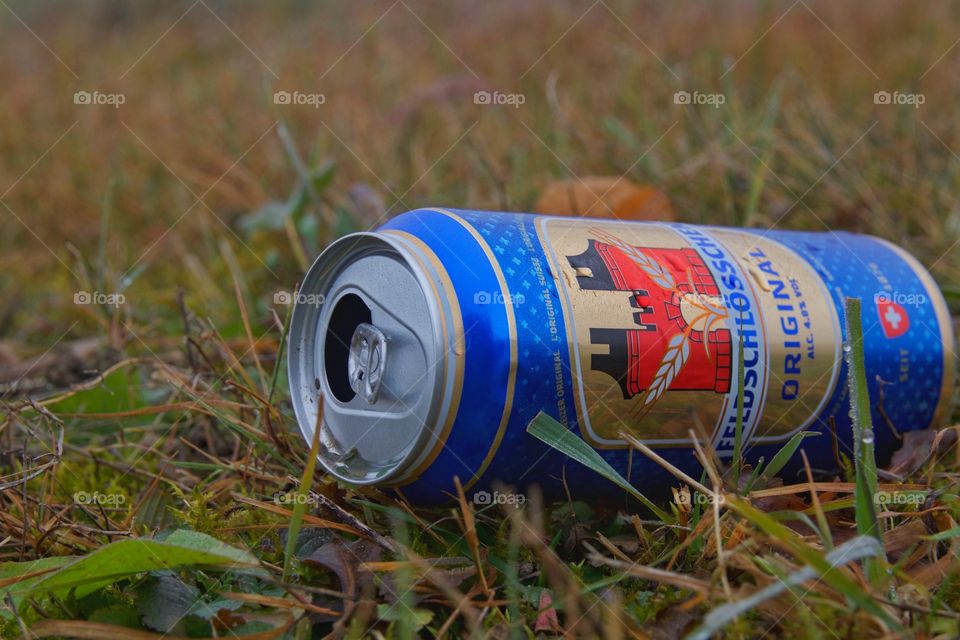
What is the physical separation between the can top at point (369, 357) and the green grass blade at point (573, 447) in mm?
132

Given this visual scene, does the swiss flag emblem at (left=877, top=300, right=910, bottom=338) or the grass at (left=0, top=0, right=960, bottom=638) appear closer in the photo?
the grass at (left=0, top=0, right=960, bottom=638)

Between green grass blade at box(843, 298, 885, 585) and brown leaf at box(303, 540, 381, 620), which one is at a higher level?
green grass blade at box(843, 298, 885, 585)

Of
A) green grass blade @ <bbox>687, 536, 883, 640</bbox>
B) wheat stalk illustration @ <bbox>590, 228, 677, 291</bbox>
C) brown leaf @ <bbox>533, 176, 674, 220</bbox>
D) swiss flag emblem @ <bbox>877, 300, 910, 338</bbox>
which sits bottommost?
green grass blade @ <bbox>687, 536, 883, 640</bbox>

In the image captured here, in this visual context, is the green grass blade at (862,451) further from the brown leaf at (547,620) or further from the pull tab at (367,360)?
the pull tab at (367,360)

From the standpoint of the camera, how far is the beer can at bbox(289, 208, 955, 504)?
1.09 m

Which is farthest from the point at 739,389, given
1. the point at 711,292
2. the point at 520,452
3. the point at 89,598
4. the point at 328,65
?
the point at 328,65

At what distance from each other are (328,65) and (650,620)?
3800mm

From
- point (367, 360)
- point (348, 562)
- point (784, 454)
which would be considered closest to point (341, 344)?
point (367, 360)

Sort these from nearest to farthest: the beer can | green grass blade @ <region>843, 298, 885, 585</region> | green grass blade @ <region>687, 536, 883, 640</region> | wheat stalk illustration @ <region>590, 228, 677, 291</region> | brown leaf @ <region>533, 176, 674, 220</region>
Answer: green grass blade @ <region>687, 536, 883, 640</region>, green grass blade @ <region>843, 298, 885, 585</region>, the beer can, wheat stalk illustration @ <region>590, 228, 677, 291</region>, brown leaf @ <region>533, 176, 674, 220</region>

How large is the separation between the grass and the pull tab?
5.9 inches

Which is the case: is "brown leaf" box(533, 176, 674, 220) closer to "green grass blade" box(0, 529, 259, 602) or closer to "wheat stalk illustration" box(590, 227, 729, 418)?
"wheat stalk illustration" box(590, 227, 729, 418)

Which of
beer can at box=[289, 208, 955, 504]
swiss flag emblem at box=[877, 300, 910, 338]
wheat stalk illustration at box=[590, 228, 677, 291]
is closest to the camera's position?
beer can at box=[289, 208, 955, 504]

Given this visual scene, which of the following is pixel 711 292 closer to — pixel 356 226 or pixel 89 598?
pixel 89 598

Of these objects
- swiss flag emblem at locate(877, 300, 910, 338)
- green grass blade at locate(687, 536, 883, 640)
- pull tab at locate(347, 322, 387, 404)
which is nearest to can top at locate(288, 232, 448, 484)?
pull tab at locate(347, 322, 387, 404)
